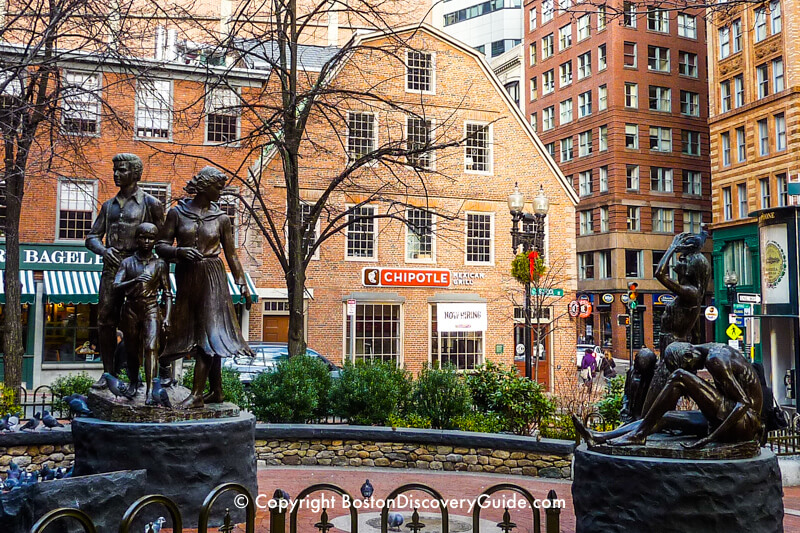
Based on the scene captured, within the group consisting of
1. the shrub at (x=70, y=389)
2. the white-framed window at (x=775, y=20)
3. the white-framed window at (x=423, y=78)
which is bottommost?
the shrub at (x=70, y=389)

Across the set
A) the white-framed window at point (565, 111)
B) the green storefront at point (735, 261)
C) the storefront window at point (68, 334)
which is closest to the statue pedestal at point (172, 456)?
the storefront window at point (68, 334)

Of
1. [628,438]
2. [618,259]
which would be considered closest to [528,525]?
[628,438]

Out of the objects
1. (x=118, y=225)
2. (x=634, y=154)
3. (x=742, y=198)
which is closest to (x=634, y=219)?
(x=634, y=154)

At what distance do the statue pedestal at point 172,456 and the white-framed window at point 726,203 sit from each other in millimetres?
42564

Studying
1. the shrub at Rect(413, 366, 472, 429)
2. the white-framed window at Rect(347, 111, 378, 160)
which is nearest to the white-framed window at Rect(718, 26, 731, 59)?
the white-framed window at Rect(347, 111, 378, 160)

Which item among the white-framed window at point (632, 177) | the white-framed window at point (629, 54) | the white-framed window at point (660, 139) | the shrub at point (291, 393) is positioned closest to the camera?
the shrub at point (291, 393)

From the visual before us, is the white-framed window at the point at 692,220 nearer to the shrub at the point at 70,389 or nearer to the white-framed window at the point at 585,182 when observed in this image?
the white-framed window at the point at 585,182

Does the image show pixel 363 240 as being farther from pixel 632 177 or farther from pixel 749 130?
pixel 632 177

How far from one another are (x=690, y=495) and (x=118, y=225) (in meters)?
6.28

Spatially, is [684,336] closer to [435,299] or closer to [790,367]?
[790,367]

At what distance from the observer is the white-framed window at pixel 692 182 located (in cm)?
5491

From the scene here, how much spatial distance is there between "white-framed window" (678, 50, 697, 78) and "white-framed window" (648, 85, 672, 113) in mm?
1916

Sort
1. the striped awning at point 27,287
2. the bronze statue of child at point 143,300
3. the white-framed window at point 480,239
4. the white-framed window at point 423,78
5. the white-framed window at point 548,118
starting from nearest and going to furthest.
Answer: the bronze statue of child at point 143,300, the striped awning at point 27,287, the white-framed window at point 423,78, the white-framed window at point 480,239, the white-framed window at point 548,118

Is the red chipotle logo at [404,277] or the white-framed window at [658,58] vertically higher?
the white-framed window at [658,58]
